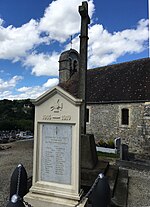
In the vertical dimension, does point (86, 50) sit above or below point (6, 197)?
above

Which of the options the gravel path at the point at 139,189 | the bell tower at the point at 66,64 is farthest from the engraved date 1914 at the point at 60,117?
the bell tower at the point at 66,64

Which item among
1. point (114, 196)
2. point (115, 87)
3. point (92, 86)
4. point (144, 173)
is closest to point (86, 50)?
point (114, 196)

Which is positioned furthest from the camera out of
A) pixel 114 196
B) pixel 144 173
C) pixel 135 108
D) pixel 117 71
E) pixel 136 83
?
pixel 117 71

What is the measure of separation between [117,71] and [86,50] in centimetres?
1100

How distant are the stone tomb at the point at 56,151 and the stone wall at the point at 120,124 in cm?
1044

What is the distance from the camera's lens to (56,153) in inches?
126

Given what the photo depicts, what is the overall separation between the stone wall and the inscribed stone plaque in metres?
10.4

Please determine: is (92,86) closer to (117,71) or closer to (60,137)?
(117,71)

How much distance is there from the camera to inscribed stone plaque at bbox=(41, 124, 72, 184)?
3.13 m

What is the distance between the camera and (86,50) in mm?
5770

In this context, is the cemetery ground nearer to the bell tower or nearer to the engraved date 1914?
the engraved date 1914

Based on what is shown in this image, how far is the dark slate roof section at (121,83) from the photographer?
13.2 m

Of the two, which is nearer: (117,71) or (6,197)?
(6,197)

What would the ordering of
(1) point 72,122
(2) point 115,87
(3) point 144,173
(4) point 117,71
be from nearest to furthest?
Answer: (1) point 72,122 < (3) point 144,173 < (2) point 115,87 < (4) point 117,71
